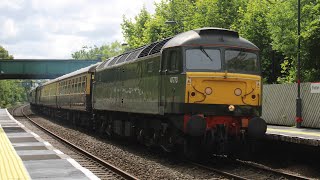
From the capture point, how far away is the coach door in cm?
1322

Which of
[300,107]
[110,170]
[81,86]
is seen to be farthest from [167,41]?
[81,86]

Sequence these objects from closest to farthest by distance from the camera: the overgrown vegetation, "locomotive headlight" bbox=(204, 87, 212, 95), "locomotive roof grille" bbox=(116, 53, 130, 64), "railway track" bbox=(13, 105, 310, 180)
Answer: "railway track" bbox=(13, 105, 310, 180)
"locomotive headlight" bbox=(204, 87, 212, 95)
"locomotive roof grille" bbox=(116, 53, 130, 64)
the overgrown vegetation

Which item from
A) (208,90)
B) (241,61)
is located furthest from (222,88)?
(241,61)

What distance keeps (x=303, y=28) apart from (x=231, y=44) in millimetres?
12283

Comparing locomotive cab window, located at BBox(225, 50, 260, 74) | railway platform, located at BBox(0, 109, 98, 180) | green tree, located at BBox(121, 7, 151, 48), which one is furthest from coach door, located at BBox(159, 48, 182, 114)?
green tree, located at BBox(121, 7, 151, 48)

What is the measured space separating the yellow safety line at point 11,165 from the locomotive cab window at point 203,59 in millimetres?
4920

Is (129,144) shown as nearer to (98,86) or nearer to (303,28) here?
(98,86)

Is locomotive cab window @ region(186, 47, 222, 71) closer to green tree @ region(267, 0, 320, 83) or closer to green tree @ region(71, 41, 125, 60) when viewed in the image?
green tree @ region(267, 0, 320, 83)

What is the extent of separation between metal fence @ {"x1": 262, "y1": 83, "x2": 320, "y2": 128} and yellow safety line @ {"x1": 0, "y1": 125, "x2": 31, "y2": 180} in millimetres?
13523

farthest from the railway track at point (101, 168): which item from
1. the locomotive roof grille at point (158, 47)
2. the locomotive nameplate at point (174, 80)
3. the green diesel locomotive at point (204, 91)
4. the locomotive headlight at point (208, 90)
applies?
the locomotive roof grille at point (158, 47)

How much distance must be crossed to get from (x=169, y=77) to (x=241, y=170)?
3141 mm

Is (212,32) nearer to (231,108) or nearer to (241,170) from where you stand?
(231,108)

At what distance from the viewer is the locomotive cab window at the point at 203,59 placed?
42.8ft

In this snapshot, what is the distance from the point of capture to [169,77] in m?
13.5
